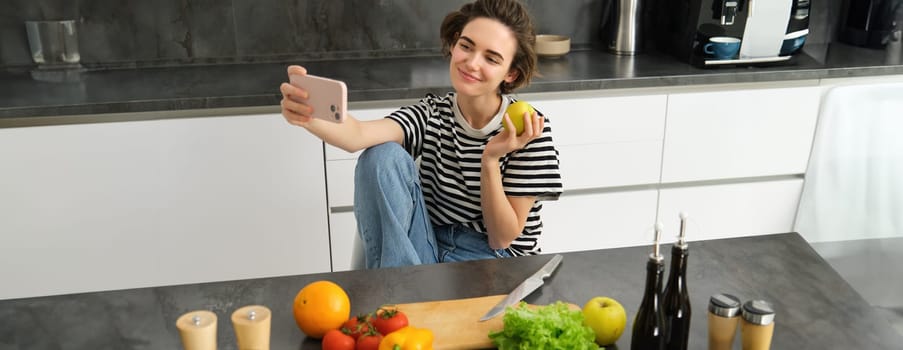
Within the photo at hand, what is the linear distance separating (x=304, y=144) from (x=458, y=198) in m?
0.70

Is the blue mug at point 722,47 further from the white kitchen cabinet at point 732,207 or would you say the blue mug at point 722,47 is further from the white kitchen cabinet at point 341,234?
the white kitchen cabinet at point 341,234

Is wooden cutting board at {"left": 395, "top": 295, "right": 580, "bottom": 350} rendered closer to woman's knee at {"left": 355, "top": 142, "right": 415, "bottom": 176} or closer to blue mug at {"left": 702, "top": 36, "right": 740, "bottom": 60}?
woman's knee at {"left": 355, "top": 142, "right": 415, "bottom": 176}

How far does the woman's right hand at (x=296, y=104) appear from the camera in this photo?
5.11ft

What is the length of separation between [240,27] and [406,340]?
1.96 metres

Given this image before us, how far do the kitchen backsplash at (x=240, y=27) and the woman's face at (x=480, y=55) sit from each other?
1167 mm

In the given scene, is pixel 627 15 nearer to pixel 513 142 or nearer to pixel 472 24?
pixel 472 24

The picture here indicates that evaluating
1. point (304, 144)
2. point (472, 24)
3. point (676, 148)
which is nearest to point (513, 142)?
point (472, 24)

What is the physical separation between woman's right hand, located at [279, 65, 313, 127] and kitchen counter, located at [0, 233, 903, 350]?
301 millimetres

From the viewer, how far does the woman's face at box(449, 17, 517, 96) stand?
1.83 metres

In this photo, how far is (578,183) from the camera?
2717 millimetres

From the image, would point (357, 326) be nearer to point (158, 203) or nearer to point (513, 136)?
point (513, 136)

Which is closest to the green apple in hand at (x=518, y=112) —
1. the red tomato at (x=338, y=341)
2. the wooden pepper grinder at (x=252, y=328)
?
the red tomato at (x=338, y=341)

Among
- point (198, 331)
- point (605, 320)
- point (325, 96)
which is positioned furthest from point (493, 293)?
point (198, 331)

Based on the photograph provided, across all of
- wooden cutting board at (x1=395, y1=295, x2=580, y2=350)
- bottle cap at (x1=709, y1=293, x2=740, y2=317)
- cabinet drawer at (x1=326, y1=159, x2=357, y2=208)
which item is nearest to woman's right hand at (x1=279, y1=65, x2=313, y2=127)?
wooden cutting board at (x1=395, y1=295, x2=580, y2=350)
